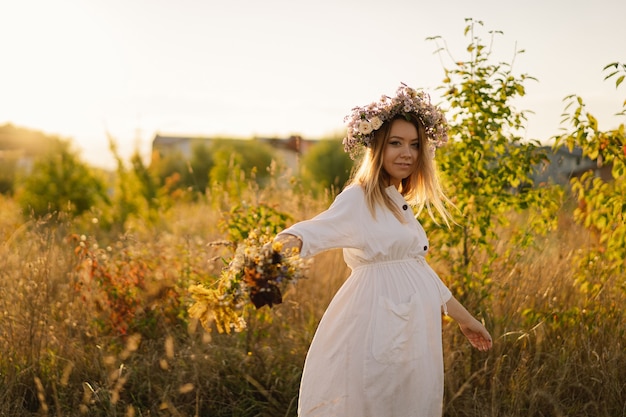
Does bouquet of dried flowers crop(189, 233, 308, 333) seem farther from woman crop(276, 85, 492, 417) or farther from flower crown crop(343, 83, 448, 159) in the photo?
flower crown crop(343, 83, 448, 159)

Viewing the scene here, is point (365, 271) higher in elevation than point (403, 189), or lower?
lower

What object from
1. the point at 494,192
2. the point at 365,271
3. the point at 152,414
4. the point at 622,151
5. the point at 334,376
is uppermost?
the point at 622,151

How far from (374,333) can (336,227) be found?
0.46 m

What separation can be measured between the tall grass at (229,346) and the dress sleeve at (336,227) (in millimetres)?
1344

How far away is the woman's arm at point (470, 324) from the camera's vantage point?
10.5 ft

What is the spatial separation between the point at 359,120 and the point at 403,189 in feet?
1.35

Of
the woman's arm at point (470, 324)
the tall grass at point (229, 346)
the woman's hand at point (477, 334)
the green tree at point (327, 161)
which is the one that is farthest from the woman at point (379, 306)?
the green tree at point (327, 161)

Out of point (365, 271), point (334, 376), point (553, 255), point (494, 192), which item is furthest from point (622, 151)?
point (334, 376)

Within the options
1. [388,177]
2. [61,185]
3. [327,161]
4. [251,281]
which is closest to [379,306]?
[388,177]

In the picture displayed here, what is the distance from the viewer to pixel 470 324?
3.22 meters

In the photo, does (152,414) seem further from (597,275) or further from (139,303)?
(597,275)

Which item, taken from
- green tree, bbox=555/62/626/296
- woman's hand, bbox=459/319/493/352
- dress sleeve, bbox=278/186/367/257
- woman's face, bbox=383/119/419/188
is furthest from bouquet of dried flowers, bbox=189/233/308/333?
green tree, bbox=555/62/626/296

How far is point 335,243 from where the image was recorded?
8.68ft

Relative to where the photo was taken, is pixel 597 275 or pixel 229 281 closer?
pixel 229 281
